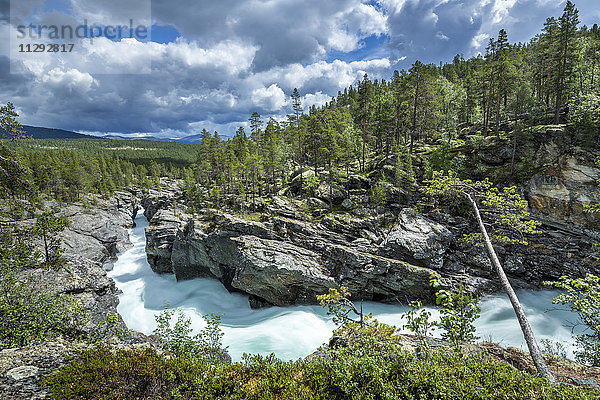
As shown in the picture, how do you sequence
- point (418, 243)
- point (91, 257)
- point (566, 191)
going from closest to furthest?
→ point (566, 191) < point (418, 243) < point (91, 257)

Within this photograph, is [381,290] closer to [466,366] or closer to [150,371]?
[466,366]

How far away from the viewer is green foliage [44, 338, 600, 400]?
5.13 metres

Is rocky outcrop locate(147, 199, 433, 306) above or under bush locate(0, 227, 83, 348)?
under

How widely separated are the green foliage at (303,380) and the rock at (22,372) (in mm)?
1001

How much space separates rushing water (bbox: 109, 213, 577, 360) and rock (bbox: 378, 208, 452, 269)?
A: 528 cm

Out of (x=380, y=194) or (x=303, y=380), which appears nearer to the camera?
(x=303, y=380)

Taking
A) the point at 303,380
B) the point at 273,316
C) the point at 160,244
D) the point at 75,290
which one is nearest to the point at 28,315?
the point at 75,290

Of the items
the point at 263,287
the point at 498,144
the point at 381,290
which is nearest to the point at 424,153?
the point at 498,144

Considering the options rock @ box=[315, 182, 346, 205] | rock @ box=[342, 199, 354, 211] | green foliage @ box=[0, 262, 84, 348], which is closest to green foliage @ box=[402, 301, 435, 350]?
green foliage @ box=[0, 262, 84, 348]

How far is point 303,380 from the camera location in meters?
6.05

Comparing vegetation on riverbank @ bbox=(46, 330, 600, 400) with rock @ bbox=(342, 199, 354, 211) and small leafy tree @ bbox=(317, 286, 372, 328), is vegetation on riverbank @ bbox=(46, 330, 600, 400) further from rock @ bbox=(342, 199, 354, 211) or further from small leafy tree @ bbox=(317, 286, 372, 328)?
rock @ bbox=(342, 199, 354, 211)

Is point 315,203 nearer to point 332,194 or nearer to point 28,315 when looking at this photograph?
point 332,194

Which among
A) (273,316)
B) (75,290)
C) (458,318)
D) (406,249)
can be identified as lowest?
(273,316)

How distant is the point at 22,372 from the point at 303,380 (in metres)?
7.17
